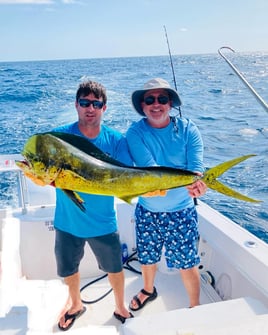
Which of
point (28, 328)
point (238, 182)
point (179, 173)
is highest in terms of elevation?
point (179, 173)

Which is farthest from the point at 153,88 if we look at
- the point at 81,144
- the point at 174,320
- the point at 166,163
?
the point at 174,320

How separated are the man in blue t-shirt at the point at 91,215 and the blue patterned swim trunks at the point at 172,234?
25 centimetres

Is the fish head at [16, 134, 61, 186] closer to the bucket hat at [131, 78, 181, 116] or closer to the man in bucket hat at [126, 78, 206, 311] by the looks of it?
the man in bucket hat at [126, 78, 206, 311]

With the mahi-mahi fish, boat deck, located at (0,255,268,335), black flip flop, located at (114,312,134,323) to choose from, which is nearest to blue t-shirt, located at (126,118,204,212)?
the mahi-mahi fish

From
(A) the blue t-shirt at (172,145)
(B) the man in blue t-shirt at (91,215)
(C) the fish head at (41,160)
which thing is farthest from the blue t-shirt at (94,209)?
(C) the fish head at (41,160)

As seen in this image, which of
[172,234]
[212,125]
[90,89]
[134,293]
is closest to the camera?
[90,89]

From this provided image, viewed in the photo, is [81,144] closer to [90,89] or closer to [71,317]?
[90,89]

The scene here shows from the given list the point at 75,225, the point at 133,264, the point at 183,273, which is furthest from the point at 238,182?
the point at 75,225

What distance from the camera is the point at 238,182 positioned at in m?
7.03

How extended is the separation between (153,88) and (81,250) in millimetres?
1168

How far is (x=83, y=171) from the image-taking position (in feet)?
5.13

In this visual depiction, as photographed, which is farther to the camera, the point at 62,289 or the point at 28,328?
the point at 62,289

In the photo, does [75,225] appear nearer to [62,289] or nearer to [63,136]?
[62,289]

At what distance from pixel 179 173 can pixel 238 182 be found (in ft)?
18.3
